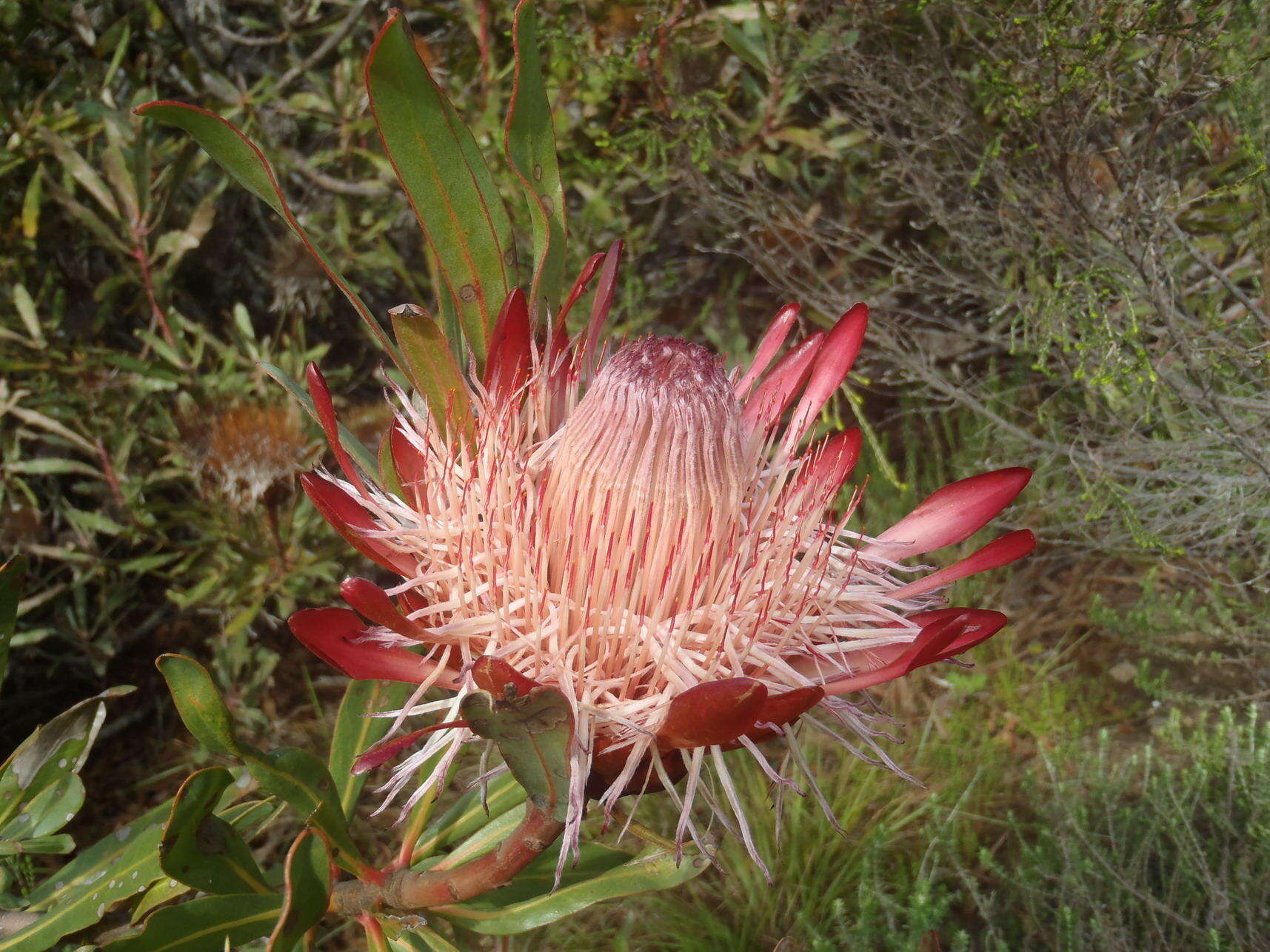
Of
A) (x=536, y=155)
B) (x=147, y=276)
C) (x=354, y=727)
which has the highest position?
(x=536, y=155)

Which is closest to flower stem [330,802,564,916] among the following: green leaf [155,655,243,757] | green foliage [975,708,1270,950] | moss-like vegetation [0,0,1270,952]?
green leaf [155,655,243,757]

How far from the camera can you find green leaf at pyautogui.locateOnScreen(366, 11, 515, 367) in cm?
72

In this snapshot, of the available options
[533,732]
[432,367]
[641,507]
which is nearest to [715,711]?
[533,732]

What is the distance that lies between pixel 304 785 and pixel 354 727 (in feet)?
0.76

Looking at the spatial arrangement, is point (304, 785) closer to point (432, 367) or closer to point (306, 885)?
point (306, 885)

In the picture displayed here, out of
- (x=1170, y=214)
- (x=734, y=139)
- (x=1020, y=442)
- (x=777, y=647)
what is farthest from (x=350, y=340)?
(x=777, y=647)

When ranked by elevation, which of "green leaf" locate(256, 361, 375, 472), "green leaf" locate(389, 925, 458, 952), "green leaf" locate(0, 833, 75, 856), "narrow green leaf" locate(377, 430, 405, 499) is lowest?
"green leaf" locate(389, 925, 458, 952)

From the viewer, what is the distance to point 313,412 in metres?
0.80

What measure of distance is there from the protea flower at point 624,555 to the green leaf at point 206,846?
0.14m

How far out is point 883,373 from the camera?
10.0 ft

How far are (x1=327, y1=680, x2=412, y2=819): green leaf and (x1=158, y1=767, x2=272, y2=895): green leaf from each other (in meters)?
0.22

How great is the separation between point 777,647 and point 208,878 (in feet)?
1.62

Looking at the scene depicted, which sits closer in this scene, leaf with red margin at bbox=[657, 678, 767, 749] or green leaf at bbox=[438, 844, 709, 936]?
leaf with red margin at bbox=[657, 678, 767, 749]

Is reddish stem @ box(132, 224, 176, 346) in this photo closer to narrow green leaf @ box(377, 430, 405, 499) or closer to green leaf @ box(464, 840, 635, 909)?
narrow green leaf @ box(377, 430, 405, 499)
